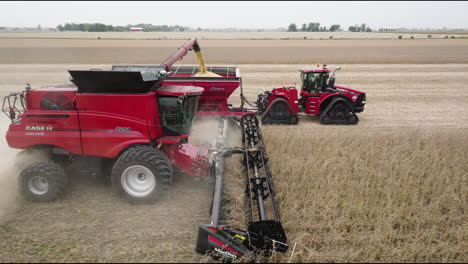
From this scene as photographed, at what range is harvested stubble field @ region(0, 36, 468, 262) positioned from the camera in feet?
13.8

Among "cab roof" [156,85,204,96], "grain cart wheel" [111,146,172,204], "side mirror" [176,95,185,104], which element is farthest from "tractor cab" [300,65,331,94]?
"grain cart wheel" [111,146,172,204]

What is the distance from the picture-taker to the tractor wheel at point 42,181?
17.4 feet

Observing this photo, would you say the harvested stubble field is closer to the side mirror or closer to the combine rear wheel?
the combine rear wheel

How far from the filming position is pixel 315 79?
10891 mm

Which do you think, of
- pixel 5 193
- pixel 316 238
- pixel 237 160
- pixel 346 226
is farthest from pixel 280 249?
pixel 5 193

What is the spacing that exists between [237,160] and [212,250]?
3481 mm

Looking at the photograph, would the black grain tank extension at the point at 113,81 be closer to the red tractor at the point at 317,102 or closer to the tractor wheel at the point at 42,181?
the tractor wheel at the point at 42,181

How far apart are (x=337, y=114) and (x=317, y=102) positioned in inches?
29.7

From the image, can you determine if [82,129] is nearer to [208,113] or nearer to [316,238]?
[316,238]

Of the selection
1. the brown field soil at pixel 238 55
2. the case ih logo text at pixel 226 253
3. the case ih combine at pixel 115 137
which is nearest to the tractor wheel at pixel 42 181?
the case ih combine at pixel 115 137

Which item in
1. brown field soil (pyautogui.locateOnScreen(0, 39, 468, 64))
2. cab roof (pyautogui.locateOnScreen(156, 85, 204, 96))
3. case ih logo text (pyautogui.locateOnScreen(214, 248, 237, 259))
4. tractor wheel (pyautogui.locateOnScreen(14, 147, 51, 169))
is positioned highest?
brown field soil (pyautogui.locateOnScreen(0, 39, 468, 64))

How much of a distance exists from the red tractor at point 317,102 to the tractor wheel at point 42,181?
6.65 meters

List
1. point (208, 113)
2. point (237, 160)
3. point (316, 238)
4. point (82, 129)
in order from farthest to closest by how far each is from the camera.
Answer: point (208, 113)
point (237, 160)
point (82, 129)
point (316, 238)

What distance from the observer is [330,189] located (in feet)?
19.2
